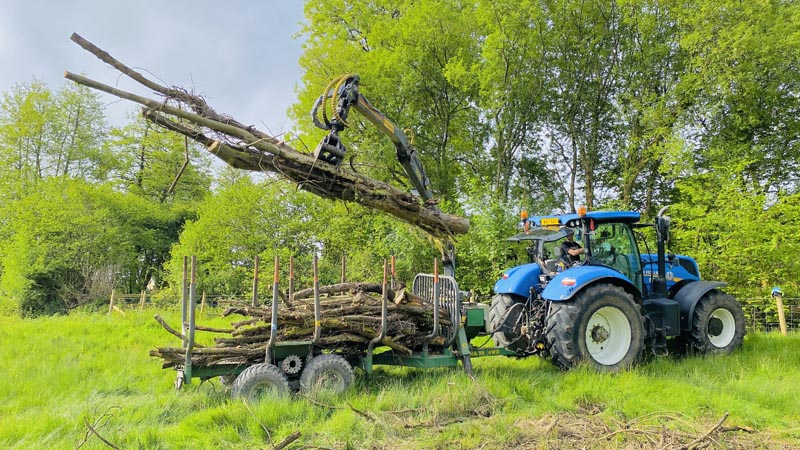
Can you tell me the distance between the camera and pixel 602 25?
1504cm

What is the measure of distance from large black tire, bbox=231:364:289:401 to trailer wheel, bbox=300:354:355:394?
0.74ft

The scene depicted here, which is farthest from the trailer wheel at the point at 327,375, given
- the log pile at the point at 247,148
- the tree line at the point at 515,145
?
the tree line at the point at 515,145

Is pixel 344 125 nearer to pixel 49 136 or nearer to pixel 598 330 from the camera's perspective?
pixel 598 330

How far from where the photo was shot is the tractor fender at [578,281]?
17.8ft

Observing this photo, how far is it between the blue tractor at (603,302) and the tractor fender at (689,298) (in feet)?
0.04

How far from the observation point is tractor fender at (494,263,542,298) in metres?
6.36

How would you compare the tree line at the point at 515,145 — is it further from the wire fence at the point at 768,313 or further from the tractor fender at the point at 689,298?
the tractor fender at the point at 689,298

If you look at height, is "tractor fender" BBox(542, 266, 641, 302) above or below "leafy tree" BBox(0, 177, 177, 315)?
below

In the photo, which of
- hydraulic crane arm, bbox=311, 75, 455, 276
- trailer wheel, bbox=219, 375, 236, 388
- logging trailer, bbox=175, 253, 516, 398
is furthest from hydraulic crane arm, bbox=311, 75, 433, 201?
trailer wheel, bbox=219, 375, 236, 388

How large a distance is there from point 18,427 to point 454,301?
4.43 m

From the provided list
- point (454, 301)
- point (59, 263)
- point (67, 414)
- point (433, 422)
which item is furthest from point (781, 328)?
point (59, 263)

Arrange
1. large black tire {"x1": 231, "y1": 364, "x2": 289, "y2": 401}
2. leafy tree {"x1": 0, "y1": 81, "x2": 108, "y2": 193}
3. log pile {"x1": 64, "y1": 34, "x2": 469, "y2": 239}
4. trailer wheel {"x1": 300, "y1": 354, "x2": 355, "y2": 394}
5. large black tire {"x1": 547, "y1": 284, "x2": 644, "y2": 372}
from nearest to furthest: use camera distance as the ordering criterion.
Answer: log pile {"x1": 64, "y1": 34, "x2": 469, "y2": 239} → large black tire {"x1": 231, "y1": 364, "x2": 289, "y2": 401} → trailer wheel {"x1": 300, "y1": 354, "x2": 355, "y2": 394} → large black tire {"x1": 547, "y1": 284, "x2": 644, "y2": 372} → leafy tree {"x1": 0, "y1": 81, "x2": 108, "y2": 193}

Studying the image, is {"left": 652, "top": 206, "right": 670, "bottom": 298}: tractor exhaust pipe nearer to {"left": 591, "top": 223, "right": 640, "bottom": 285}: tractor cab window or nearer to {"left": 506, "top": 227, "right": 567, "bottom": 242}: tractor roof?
{"left": 591, "top": 223, "right": 640, "bottom": 285}: tractor cab window

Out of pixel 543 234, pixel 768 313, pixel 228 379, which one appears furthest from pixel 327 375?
pixel 768 313
